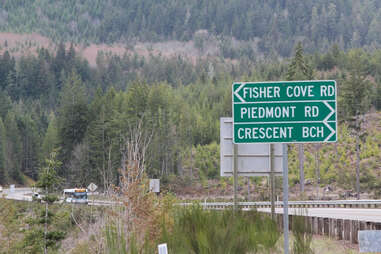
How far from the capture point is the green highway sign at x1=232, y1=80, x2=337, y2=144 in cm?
724

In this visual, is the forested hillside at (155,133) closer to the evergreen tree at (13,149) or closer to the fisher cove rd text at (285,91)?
the evergreen tree at (13,149)

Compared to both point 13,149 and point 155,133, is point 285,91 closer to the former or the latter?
point 155,133

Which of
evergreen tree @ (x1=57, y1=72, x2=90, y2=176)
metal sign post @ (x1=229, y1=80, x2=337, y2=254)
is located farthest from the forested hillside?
metal sign post @ (x1=229, y1=80, x2=337, y2=254)

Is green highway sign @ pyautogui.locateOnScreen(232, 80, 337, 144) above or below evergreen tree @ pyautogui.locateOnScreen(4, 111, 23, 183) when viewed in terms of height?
below

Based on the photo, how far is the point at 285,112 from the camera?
736cm

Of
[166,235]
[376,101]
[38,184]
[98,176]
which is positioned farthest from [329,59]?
[166,235]

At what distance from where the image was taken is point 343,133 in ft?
247

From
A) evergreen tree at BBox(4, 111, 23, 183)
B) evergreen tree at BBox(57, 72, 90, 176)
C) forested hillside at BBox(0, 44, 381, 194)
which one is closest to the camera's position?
forested hillside at BBox(0, 44, 381, 194)

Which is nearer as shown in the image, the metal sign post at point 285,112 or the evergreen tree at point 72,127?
the metal sign post at point 285,112

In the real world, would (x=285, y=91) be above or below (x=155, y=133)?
below

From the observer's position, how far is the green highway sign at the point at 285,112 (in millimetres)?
7242

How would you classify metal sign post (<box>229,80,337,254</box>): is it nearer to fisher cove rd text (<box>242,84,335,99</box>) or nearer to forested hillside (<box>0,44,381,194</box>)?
fisher cove rd text (<box>242,84,335,99</box>)

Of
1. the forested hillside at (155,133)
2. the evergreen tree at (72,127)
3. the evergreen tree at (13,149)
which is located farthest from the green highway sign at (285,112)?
the evergreen tree at (13,149)

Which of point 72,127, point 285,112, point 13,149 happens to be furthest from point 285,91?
point 13,149
